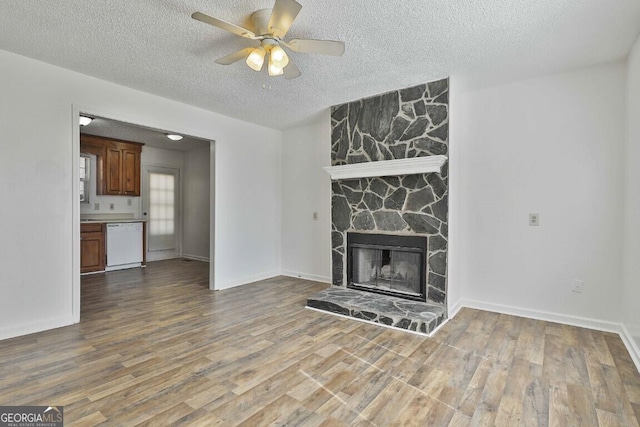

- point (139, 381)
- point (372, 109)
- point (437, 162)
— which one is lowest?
point (139, 381)

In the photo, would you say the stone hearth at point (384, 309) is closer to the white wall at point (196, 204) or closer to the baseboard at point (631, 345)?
the baseboard at point (631, 345)

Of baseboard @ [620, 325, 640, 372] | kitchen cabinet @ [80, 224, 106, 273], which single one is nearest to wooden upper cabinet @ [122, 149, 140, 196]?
kitchen cabinet @ [80, 224, 106, 273]

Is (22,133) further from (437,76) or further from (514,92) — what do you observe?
(514,92)

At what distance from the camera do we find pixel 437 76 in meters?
3.43

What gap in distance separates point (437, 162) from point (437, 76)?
94 cm

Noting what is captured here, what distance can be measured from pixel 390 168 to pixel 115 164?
18.4 feet

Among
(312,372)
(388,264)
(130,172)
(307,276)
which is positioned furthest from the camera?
(130,172)

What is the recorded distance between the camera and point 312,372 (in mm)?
2375

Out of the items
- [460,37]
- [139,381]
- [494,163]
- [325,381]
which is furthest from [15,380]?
[494,163]

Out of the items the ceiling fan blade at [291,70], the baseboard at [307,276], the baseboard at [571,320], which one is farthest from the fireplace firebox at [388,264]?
the ceiling fan blade at [291,70]

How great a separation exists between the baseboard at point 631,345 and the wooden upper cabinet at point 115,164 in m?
7.83

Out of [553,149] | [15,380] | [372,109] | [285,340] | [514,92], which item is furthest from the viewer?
[372,109]

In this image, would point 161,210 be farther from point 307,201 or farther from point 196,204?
point 307,201
